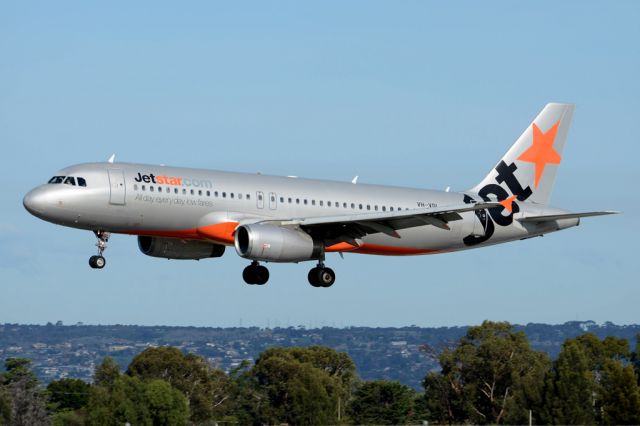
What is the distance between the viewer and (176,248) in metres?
60.2

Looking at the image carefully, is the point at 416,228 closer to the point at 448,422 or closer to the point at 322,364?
the point at 448,422

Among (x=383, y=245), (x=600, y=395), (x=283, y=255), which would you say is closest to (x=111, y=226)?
(x=283, y=255)

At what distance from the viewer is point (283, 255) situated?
56.1 m

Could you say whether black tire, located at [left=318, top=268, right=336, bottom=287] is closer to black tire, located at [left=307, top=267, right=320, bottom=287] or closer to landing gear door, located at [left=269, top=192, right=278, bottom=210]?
black tire, located at [left=307, top=267, right=320, bottom=287]

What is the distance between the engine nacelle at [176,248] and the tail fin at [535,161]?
47.8 ft

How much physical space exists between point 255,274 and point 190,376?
82234mm

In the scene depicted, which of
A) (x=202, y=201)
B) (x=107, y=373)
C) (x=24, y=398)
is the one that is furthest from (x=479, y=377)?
(x=202, y=201)

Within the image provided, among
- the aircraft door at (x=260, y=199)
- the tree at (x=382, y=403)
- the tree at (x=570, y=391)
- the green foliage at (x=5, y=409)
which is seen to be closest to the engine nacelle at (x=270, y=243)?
the aircraft door at (x=260, y=199)

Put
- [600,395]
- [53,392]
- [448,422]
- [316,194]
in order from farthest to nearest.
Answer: [53,392] → [448,422] → [600,395] → [316,194]

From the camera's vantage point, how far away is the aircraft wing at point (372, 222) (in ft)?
187

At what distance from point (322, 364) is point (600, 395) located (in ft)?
178

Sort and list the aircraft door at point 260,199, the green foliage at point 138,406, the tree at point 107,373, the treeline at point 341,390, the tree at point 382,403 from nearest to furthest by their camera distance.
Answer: the aircraft door at point 260,199
the treeline at point 341,390
the green foliage at point 138,406
the tree at point 107,373
the tree at point 382,403

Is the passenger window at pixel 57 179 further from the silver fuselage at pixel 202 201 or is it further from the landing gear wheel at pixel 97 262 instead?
the landing gear wheel at pixel 97 262

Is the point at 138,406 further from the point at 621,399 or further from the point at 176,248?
the point at 176,248
